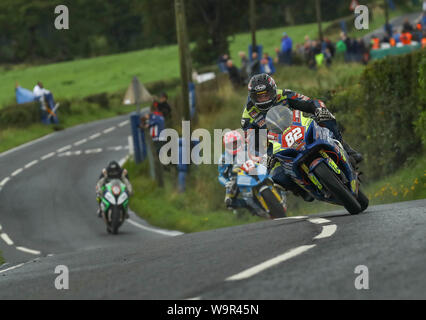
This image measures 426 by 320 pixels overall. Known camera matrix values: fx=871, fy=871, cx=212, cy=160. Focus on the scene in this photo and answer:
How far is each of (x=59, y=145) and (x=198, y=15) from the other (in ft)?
77.9

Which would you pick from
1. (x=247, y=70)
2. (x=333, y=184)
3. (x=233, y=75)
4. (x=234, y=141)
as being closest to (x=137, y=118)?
(x=233, y=75)

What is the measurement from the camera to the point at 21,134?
130 feet

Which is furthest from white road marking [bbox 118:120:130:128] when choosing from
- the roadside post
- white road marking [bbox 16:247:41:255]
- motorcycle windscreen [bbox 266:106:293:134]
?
motorcycle windscreen [bbox 266:106:293:134]

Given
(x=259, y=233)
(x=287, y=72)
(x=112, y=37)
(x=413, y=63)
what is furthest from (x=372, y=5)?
(x=259, y=233)

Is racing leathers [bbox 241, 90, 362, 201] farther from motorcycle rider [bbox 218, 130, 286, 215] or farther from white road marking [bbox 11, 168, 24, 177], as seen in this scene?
white road marking [bbox 11, 168, 24, 177]

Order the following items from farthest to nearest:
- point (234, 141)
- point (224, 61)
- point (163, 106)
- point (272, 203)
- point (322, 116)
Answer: point (224, 61), point (163, 106), point (234, 141), point (272, 203), point (322, 116)

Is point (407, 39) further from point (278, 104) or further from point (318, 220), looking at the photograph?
point (318, 220)

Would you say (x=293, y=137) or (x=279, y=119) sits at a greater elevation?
(x=279, y=119)

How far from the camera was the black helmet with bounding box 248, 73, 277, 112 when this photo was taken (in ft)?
36.1

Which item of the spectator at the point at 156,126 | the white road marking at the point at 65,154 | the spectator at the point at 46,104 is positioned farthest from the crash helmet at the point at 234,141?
the spectator at the point at 46,104

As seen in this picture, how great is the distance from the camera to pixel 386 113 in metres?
17.0

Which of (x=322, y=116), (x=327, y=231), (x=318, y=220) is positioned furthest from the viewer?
(x=322, y=116)

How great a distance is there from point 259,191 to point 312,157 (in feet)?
15.9
